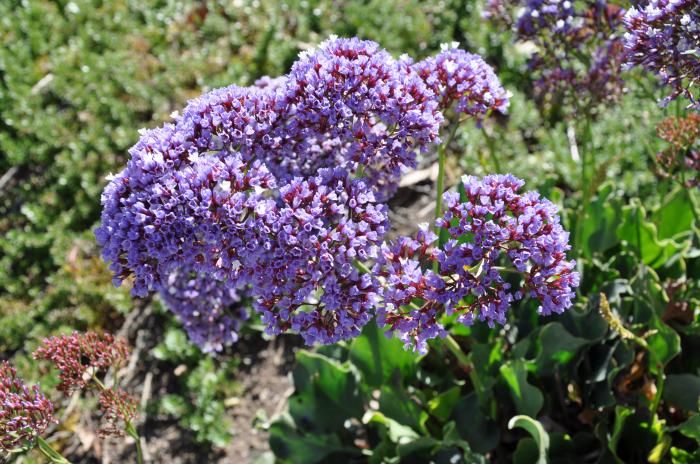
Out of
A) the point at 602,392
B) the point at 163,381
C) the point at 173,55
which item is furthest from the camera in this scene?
the point at 173,55

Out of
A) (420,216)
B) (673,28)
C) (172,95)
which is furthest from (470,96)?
(172,95)

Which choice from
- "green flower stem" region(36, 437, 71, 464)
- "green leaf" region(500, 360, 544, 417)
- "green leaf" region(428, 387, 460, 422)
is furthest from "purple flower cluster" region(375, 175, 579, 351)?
"green flower stem" region(36, 437, 71, 464)

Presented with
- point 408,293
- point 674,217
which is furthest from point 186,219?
point 674,217

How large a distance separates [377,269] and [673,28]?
147cm

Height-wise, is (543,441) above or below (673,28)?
below

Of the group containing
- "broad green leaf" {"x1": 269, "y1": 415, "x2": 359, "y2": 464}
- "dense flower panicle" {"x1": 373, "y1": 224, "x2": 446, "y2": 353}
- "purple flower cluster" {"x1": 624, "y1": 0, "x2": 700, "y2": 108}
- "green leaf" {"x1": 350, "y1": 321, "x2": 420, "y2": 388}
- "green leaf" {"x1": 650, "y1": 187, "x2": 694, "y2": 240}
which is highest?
"purple flower cluster" {"x1": 624, "y1": 0, "x2": 700, "y2": 108}

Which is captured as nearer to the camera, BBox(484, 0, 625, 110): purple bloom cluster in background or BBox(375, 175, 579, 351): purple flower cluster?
A: BBox(375, 175, 579, 351): purple flower cluster

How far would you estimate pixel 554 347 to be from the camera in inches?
136

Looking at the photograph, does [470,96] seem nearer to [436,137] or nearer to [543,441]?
[436,137]

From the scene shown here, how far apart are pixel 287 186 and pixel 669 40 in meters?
1.57

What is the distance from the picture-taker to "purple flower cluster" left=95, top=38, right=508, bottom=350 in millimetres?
2461

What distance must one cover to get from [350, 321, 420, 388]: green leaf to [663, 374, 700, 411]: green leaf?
127 centimetres

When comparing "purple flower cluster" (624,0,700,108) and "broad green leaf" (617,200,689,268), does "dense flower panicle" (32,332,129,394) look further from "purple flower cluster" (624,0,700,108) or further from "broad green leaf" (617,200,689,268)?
"broad green leaf" (617,200,689,268)

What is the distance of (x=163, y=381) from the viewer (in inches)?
198
